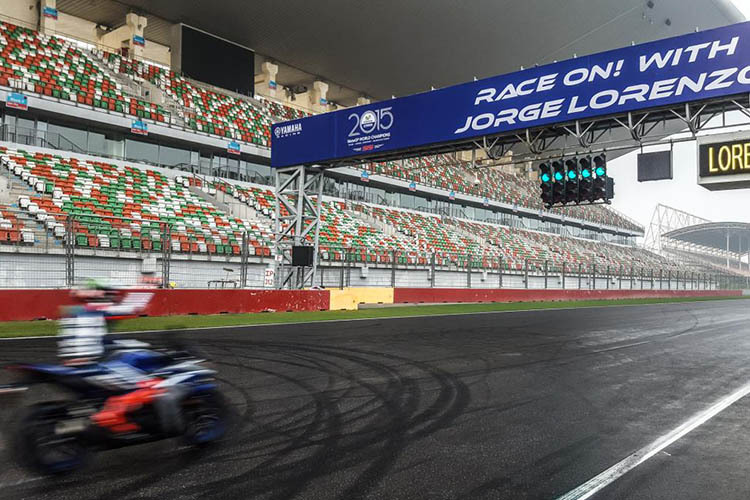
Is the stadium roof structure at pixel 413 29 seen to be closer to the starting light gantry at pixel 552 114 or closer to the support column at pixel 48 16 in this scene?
the support column at pixel 48 16

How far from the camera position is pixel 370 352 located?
30.2 feet

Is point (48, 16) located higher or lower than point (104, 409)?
higher

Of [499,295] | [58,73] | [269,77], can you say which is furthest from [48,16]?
[499,295]

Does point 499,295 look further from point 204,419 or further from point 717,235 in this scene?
point 717,235

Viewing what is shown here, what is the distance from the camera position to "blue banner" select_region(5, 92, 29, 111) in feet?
Answer: 71.6

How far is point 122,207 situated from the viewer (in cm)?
2175

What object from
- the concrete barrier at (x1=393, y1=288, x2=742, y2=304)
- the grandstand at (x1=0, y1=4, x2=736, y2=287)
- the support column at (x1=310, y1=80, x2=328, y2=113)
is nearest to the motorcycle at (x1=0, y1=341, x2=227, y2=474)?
the grandstand at (x1=0, y1=4, x2=736, y2=287)

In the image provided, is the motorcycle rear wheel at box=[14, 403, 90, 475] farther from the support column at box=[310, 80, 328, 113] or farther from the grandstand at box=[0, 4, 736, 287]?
the support column at box=[310, 80, 328, 113]

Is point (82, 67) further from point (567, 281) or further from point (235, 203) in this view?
point (567, 281)

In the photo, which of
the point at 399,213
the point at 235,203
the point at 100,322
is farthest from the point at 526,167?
the point at 100,322

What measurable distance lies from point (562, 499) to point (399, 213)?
3614 centimetres

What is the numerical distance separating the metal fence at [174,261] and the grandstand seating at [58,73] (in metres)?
7.31

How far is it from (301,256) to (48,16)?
20.4m

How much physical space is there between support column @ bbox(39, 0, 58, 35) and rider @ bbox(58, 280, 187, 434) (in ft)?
97.7
